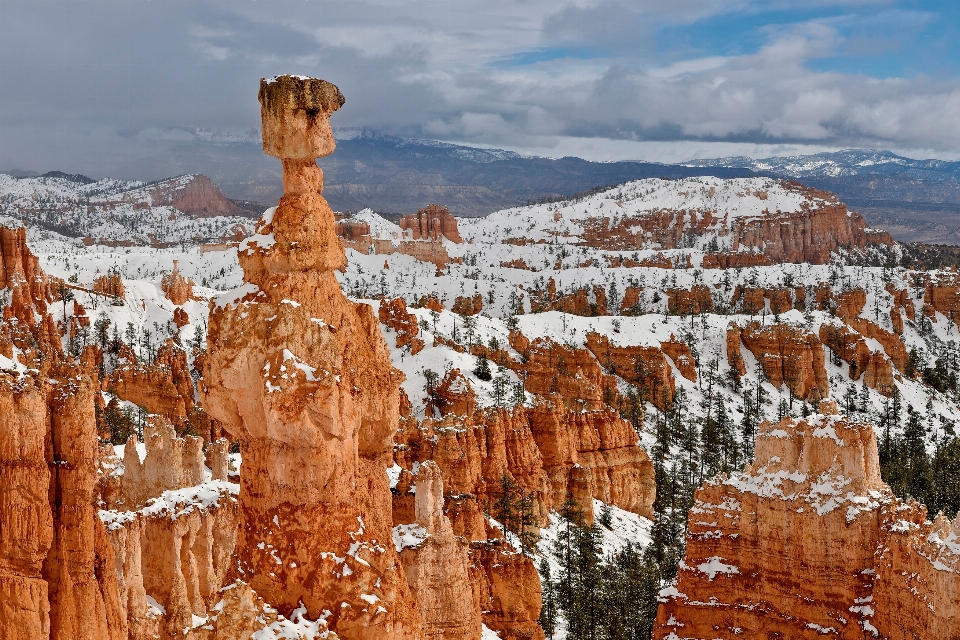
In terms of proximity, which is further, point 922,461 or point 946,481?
point 922,461

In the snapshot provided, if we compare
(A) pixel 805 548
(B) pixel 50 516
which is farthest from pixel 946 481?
(B) pixel 50 516

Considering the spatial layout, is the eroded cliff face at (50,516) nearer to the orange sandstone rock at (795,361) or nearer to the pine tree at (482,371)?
the pine tree at (482,371)

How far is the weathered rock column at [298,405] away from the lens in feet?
31.3

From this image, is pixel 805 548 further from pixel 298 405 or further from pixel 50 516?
pixel 50 516

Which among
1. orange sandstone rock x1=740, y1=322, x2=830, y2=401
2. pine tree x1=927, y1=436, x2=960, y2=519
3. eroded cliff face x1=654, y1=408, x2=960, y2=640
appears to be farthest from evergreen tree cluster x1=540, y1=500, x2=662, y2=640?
orange sandstone rock x1=740, y1=322, x2=830, y2=401

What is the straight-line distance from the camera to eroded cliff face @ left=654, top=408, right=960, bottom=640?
18.3m

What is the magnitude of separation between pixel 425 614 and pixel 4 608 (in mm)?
8842

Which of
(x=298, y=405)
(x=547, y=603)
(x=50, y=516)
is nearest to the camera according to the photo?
(x=298, y=405)

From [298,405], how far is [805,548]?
50.4 ft

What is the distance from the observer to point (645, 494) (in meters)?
59.7

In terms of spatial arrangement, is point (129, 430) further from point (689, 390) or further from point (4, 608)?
point (689, 390)

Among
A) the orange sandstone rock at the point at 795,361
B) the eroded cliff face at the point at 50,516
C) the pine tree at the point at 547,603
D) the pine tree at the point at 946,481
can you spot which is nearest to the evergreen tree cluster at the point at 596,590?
the pine tree at the point at 547,603

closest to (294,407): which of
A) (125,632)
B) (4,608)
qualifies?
(4,608)

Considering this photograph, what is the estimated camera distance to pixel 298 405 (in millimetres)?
9461
